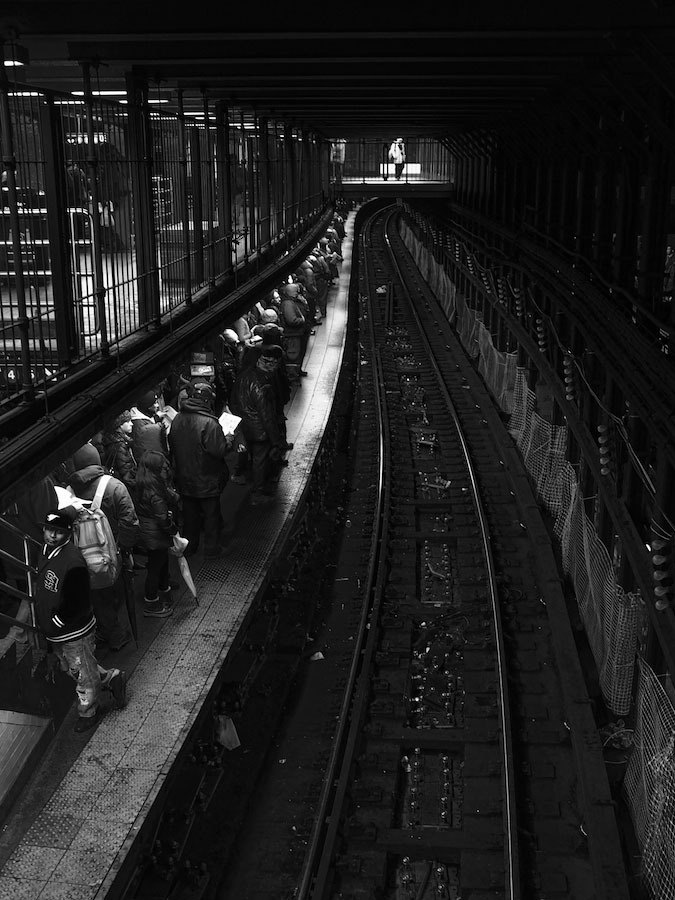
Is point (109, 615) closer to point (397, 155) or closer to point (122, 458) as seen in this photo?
point (122, 458)

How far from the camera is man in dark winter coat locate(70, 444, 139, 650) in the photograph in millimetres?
7605

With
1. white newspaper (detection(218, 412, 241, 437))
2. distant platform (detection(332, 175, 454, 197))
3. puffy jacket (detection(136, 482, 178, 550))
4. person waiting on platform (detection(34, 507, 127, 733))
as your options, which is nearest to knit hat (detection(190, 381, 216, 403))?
white newspaper (detection(218, 412, 241, 437))

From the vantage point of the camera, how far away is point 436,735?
28.7 ft

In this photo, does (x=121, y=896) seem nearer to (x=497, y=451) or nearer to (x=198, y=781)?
(x=198, y=781)

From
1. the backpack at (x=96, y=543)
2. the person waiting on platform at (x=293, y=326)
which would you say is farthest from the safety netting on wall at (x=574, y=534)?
the backpack at (x=96, y=543)

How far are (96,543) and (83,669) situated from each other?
2.67ft

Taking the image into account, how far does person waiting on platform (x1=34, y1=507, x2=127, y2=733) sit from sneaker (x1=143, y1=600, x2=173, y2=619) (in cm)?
162

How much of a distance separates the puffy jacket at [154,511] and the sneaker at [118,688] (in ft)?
4.45

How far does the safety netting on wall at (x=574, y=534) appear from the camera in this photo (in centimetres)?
845

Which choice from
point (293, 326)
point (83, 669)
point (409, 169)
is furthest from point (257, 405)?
point (409, 169)

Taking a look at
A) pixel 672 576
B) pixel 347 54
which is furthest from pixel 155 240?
pixel 672 576

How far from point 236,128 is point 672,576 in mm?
10717

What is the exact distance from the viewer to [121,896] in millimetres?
5809

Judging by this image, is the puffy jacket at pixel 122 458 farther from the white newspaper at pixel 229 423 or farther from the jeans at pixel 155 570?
the white newspaper at pixel 229 423
